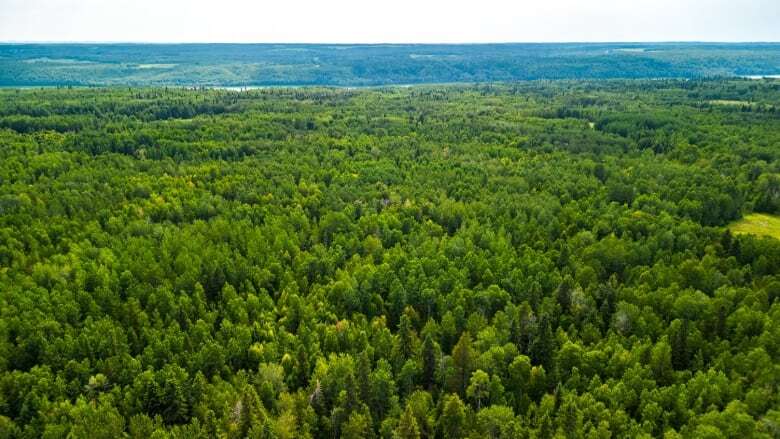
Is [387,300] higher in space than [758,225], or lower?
lower

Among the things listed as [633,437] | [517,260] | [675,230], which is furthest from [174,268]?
[675,230]

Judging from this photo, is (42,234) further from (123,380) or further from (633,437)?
(633,437)

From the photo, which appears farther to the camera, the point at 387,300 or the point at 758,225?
the point at 758,225

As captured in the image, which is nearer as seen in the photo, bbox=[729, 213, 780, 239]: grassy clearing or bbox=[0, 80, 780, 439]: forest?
bbox=[0, 80, 780, 439]: forest

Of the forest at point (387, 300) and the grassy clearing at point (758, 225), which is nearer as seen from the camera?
the forest at point (387, 300)
